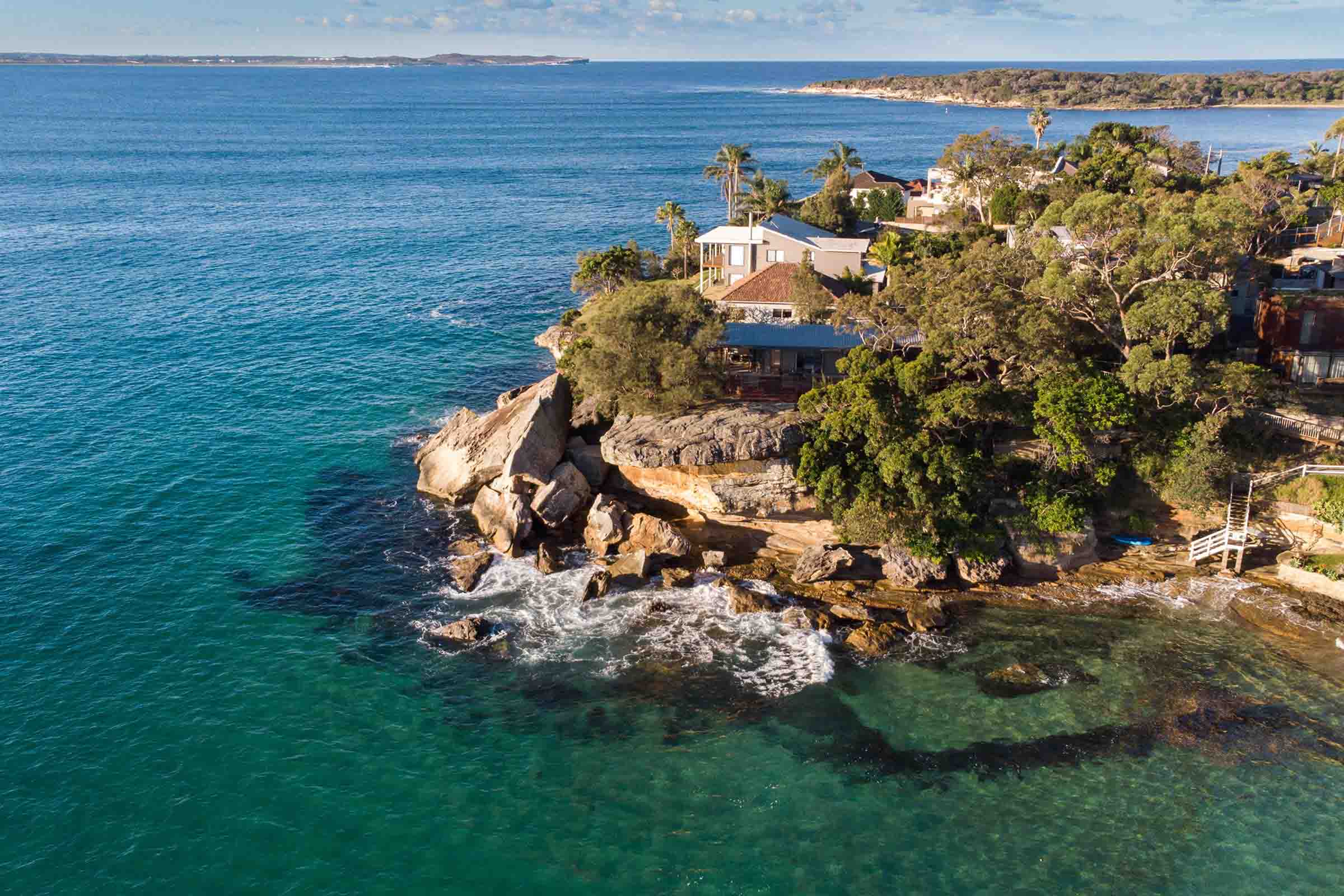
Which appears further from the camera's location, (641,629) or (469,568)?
(469,568)

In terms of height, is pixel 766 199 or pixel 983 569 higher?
pixel 766 199

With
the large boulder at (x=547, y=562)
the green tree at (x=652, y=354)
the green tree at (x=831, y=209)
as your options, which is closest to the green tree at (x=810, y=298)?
the green tree at (x=652, y=354)

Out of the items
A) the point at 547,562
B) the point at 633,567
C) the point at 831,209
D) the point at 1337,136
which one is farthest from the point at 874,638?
the point at 1337,136

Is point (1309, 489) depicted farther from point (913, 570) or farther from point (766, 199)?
point (766, 199)

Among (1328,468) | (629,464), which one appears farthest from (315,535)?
(1328,468)

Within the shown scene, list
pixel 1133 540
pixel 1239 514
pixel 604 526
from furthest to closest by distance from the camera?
pixel 604 526, pixel 1133 540, pixel 1239 514

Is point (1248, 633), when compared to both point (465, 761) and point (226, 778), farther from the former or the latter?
point (226, 778)

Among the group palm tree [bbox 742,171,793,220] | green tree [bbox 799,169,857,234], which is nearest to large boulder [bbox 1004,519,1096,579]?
green tree [bbox 799,169,857,234]

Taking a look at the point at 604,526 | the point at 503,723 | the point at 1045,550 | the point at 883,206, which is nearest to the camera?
the point at 503,723
